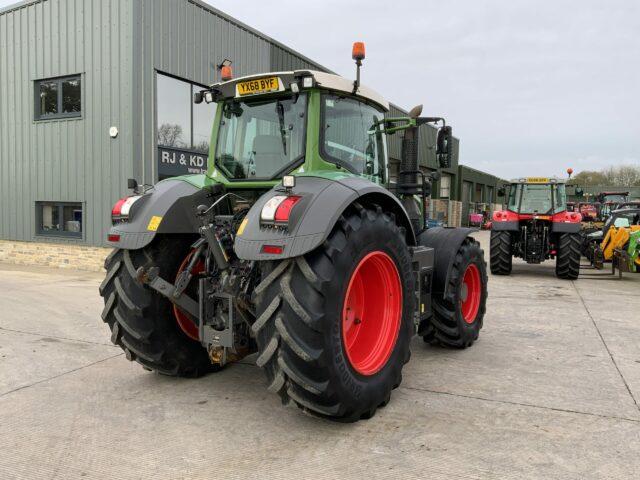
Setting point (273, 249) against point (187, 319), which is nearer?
point (273, 249)

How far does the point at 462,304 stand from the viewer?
17.6 feet

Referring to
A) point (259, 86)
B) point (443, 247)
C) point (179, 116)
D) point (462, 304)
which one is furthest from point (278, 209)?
point (179, 116)

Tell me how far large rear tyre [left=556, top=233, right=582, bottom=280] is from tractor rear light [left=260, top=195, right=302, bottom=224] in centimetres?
945

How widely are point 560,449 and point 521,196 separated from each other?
1042 centimetres

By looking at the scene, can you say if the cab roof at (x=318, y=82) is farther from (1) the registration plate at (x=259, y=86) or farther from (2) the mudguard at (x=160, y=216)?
(2) the mudguard at (x=160, y=216)

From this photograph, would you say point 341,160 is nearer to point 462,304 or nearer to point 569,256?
point 462,304

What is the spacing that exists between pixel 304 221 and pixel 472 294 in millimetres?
3075

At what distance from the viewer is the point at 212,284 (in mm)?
3652

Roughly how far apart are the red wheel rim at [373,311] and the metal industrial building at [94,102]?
7.88 m

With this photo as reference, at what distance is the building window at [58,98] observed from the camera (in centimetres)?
1116

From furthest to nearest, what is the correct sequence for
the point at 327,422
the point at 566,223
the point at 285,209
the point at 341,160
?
the point at 566,223
the point at 341,160
the point at 327,422
the point at 285,209

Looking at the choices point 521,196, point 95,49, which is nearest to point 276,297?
point 95,49

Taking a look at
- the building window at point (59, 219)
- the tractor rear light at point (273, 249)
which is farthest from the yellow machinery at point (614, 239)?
the building window at point (59, 219)

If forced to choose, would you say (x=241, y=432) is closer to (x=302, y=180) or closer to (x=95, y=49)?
(x=302, y=180)
